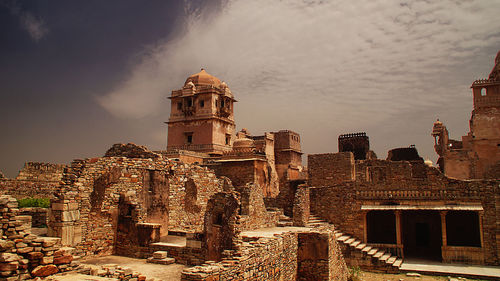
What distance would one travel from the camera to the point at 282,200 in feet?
66.0

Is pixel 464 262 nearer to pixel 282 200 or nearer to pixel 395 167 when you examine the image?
pixel 395 167

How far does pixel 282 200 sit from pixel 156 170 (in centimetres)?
915

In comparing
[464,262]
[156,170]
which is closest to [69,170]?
[156,170]

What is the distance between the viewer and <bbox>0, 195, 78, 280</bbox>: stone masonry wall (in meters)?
6.30

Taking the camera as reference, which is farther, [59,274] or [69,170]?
[69,170]

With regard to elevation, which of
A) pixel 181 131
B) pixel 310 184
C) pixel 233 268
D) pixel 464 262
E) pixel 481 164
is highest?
pixel 181 131

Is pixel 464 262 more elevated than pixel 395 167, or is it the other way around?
pixel 395 167

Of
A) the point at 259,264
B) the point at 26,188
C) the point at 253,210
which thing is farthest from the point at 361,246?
the point at 26,188

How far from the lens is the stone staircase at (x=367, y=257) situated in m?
17.1

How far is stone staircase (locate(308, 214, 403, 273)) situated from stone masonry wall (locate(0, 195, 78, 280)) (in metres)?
13.0

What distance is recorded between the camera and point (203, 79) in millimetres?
36062

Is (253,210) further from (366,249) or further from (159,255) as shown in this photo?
(366,249)

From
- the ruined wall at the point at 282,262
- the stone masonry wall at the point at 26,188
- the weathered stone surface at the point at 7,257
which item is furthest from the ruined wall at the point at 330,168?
the weathered stone surface at the point at 7,257

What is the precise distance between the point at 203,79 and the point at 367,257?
80.1 feet
